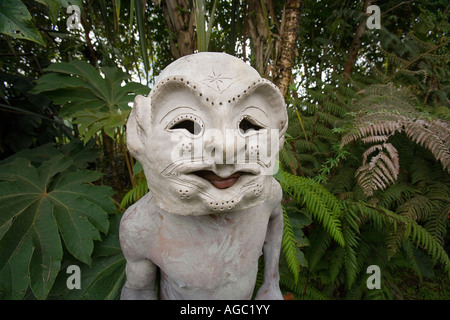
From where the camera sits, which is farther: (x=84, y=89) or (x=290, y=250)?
(x=84, y=89)

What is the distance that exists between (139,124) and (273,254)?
0.79 meters

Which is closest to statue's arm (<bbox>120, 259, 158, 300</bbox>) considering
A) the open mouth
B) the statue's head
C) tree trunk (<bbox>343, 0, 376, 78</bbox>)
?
the statue's head

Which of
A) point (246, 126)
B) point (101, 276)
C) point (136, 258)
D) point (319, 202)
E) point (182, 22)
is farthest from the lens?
point (182, 22)

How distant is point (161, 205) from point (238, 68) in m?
0.47

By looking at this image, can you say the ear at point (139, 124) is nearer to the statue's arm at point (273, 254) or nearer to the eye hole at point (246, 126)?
the eye hole at point (246, 126)

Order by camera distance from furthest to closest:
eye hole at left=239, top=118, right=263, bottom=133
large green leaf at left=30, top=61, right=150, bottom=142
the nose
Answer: large green leaf at left=30, top=61, right=150, bottom=142 < eye hole at left=239, top=118, right=263, bottom=133 < the nose

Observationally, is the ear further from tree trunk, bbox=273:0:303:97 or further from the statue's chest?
tree trunk, bbox=273:0:303:97

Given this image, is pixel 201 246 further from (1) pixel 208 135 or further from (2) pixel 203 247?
(1) pixel 208 135

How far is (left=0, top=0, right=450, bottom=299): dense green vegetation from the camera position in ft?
3.67

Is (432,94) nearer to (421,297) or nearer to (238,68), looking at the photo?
(421,297)

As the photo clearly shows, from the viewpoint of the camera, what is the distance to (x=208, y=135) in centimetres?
70
